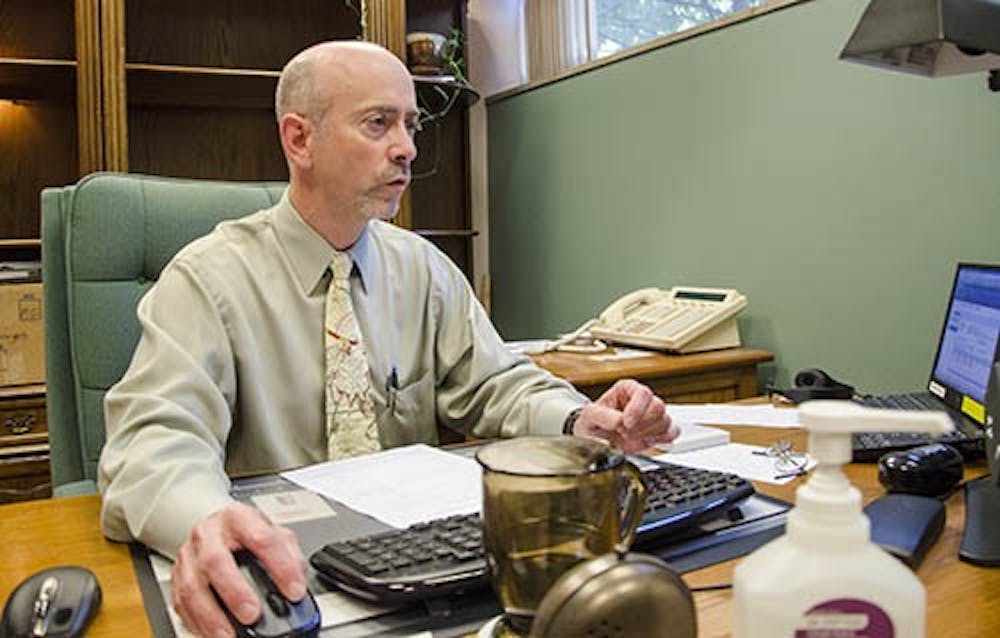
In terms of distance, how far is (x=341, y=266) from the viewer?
1.41 m

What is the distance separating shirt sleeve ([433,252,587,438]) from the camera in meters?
1.40

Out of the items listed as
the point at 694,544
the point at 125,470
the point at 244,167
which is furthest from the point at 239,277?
the point at 244,167

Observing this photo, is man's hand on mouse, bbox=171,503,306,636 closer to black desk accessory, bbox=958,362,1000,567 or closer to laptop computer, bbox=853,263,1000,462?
black desk accessory, bbox=958,362,1000,567

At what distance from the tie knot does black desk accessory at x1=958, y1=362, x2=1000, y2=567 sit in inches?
36.3

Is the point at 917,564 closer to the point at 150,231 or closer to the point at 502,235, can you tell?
the point at 150,231

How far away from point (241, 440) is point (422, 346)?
0.35 m

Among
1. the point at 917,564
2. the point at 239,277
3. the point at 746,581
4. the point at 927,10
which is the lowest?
the point at 917,564

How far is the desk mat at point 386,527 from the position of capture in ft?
2.14

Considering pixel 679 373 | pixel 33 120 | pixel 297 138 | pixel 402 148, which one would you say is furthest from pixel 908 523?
pixel 33 120

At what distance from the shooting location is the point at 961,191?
1740 millimetres

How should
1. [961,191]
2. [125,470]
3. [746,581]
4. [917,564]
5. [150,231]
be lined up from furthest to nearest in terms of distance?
[961,191] < [150,231] < [125,470] < [917,564] < [746,581]

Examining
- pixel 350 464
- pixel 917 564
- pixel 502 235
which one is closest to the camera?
pixel 917 564

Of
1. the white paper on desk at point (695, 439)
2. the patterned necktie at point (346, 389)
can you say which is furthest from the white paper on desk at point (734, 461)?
the patterned necktie at point (346, 389)

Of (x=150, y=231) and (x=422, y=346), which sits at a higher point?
(x=150, y=231)
